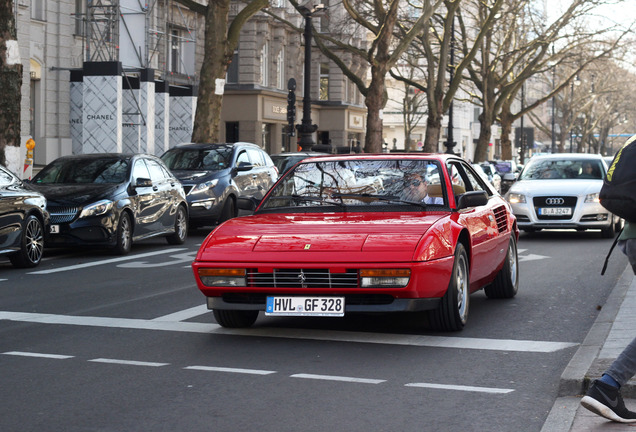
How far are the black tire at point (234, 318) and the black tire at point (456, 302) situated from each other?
1476mm

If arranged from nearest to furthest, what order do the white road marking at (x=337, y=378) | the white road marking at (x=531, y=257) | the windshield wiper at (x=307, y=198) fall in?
the white road marking at (x=337, y=378), the windshield wiper at (x=307, y=198), the white road marking at (x=531, y=257)

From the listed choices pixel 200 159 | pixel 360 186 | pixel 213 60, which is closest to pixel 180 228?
pixel 200 159

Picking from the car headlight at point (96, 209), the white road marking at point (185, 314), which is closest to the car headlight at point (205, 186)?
the car headlight at point (96, 209)

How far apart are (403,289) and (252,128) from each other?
4342 cm

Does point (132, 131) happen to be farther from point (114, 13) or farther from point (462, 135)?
point (462, 135)

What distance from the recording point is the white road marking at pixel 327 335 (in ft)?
26.6

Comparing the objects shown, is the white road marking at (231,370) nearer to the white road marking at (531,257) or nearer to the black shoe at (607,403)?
the black shoe at (607,403)

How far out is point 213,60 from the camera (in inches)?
1069

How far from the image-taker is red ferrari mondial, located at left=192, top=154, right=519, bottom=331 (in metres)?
7.88

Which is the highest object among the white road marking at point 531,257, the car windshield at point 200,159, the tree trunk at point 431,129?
the tree trunk at point 431,129

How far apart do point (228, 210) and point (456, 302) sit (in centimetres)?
1267

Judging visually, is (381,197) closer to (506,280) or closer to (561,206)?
(506,280)

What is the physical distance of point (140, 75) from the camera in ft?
111

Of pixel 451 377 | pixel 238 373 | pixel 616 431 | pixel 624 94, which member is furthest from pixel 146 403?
pixel 624 94
